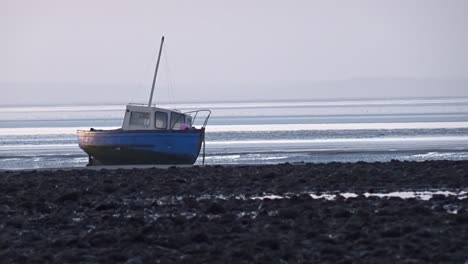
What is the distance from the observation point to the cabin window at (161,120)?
3834cm

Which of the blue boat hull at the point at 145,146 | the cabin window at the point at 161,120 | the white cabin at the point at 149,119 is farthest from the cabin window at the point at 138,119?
the blue boat hull at the point at 145,146

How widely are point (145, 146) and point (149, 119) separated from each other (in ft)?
6.25

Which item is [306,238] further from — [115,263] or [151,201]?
[151,201]

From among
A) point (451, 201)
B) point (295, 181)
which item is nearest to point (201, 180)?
point (295, 181)

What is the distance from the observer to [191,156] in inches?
1469

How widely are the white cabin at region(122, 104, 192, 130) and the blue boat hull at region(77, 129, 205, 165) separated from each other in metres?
1.26

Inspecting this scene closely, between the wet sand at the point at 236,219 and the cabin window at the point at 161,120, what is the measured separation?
9777 mm

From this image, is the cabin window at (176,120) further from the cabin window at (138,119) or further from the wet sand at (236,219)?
the wet sand at (236,219)

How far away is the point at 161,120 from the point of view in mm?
38375

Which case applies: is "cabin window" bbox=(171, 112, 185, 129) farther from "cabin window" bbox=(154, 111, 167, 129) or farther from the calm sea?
the calm sea

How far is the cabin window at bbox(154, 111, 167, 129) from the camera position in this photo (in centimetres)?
3834

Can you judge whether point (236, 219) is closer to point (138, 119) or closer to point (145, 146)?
point (145, 146)

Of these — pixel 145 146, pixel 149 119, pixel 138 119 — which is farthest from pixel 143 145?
pixel 138 119

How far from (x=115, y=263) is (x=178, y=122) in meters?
24.2
